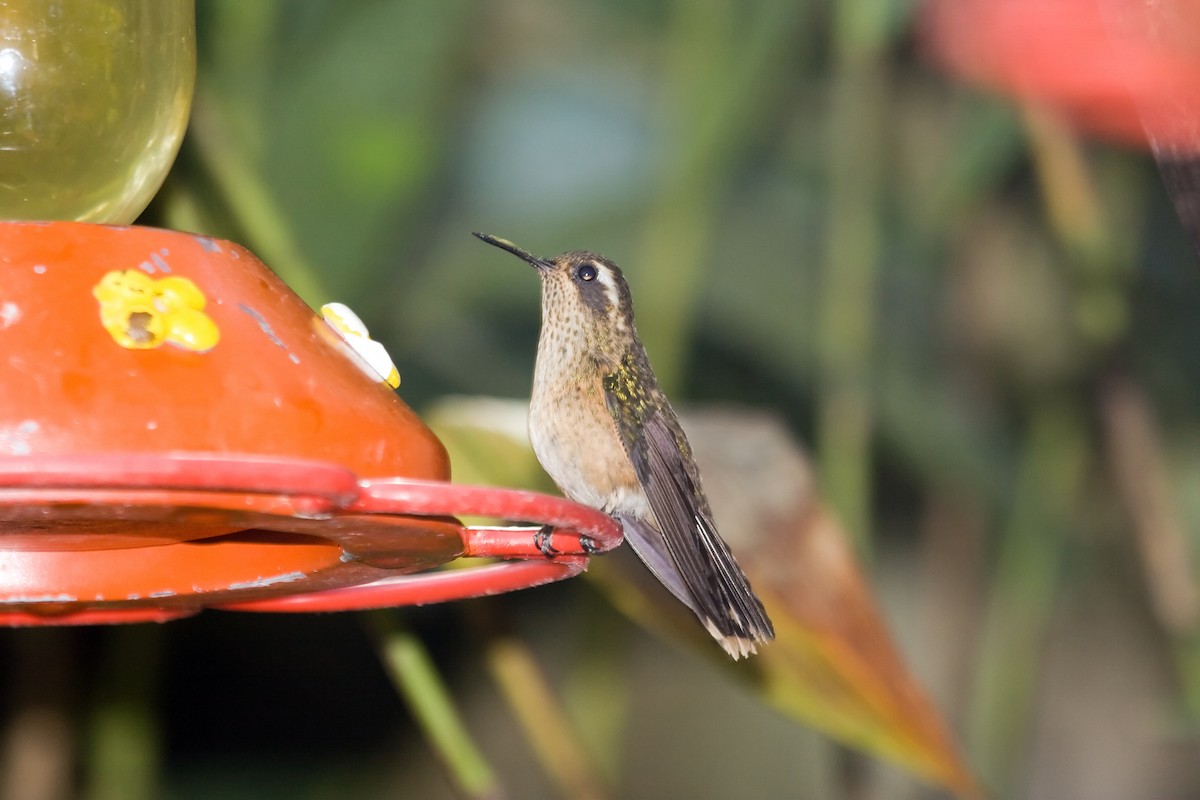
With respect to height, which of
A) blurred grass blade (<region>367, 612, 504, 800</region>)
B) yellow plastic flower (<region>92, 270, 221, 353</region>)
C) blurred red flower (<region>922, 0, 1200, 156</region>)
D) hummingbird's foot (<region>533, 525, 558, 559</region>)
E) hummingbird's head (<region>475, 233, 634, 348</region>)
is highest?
blurred red flower (<region>922, 0, 1200, 156</region>)

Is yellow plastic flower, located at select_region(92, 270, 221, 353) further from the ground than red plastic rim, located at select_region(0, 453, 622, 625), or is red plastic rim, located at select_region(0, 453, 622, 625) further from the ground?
yellow plastic flower, located at select_region(92, 270, 221, 353)

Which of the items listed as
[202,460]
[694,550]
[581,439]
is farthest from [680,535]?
[202,460]

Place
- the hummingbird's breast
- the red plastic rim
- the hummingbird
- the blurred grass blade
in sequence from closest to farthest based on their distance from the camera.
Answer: the red plastic rim
the hummingbird
the hummingbird's breast
the blurred grass blade

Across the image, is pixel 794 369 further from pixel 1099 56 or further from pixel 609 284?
pixel 1099 56

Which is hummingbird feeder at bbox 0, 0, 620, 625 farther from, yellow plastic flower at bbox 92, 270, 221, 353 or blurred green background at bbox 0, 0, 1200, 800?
blurred green background at bbox 0, 0, 1200, 800

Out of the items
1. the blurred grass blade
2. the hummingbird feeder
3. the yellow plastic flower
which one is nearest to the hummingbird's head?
the blurred grass blade

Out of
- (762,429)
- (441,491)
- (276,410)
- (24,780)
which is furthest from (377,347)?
(24,780)

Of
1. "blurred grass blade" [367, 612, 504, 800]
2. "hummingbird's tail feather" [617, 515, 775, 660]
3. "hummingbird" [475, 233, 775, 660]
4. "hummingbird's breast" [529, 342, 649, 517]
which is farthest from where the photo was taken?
"blurred grass blade" [367, 612, 504, 800]

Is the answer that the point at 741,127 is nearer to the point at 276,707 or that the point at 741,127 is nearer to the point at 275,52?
the point at 275,52
